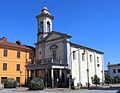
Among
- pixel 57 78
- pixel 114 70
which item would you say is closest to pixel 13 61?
pixel 57 78

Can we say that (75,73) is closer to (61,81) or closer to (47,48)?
(61,81)

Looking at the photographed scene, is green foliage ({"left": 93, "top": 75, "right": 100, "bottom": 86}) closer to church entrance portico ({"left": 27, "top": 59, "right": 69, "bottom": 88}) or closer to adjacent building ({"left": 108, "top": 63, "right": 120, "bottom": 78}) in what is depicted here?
church entrance portico ({"left": 27, "top": 59, "right": 69, "bottom": 88})

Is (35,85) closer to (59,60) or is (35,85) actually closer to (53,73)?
(53,73)

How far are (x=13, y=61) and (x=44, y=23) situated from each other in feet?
34.2

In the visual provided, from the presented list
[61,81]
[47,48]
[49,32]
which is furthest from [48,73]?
[49,32]

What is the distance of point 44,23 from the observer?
51562mm

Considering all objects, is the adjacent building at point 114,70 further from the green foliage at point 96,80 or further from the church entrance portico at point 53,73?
the church entrance portico at point 53,73

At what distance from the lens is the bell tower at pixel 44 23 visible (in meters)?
51.7

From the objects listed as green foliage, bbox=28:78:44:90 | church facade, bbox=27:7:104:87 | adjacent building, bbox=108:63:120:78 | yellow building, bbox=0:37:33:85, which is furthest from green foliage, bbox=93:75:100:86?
adjacent building, bbox=108:63:120:78

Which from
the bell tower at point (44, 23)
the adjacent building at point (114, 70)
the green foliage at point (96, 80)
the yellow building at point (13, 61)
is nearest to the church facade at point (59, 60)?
the bell tower at point (44, 23)

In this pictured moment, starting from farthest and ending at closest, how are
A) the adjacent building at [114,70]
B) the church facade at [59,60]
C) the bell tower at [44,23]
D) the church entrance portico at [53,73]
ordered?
the adjacent building at [114,70]
the bell tower at [44,23]
the church facade at [59,60]
the church entrance portico at [53,73]

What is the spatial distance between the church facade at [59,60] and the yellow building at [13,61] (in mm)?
3119

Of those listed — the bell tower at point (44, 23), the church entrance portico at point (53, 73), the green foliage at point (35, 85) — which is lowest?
the green foliage at point (35, 85)

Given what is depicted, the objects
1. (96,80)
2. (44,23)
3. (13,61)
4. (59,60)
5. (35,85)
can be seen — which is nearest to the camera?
(35,85)
